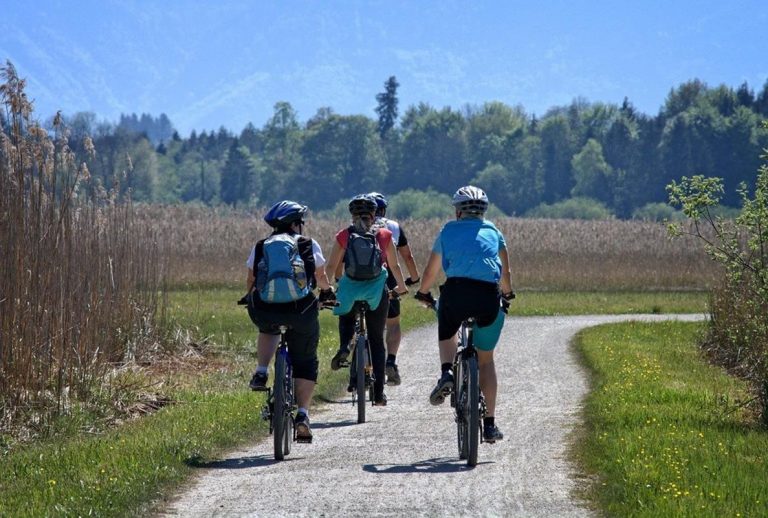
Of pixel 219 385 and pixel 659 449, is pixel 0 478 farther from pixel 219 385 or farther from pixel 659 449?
pixel 219 385

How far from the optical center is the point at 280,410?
10445mm

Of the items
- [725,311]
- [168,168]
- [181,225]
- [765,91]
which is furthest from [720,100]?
[725,311]

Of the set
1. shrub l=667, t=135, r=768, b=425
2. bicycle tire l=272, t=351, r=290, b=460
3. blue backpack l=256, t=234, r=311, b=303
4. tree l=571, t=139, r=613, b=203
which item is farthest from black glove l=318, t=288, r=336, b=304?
tree l=571, t=139, r=613, b=203

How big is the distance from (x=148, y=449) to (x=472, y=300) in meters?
2.70

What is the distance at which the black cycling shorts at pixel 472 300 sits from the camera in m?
10.4

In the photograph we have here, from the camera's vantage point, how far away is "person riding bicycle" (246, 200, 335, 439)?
1055cm

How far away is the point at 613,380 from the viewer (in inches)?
634

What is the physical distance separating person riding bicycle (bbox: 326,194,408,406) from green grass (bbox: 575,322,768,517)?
6.90 feet

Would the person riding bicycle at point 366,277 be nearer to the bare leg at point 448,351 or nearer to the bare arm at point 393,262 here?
the bare arm at point 393,262

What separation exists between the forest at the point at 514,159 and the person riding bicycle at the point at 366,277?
11390 centimetres

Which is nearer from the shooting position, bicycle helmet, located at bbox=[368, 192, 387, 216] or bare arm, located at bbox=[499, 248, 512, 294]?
bare arm, located at bbox=[499, 248, 512, 294]

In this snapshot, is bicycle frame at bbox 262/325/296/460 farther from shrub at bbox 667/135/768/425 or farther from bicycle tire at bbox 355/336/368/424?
shrub at bbox 667/135/768/425

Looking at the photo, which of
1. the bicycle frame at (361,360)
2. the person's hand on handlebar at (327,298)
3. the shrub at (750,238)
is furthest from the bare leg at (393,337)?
the shrub at (750,238)

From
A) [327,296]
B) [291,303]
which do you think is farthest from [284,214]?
[327,296]
